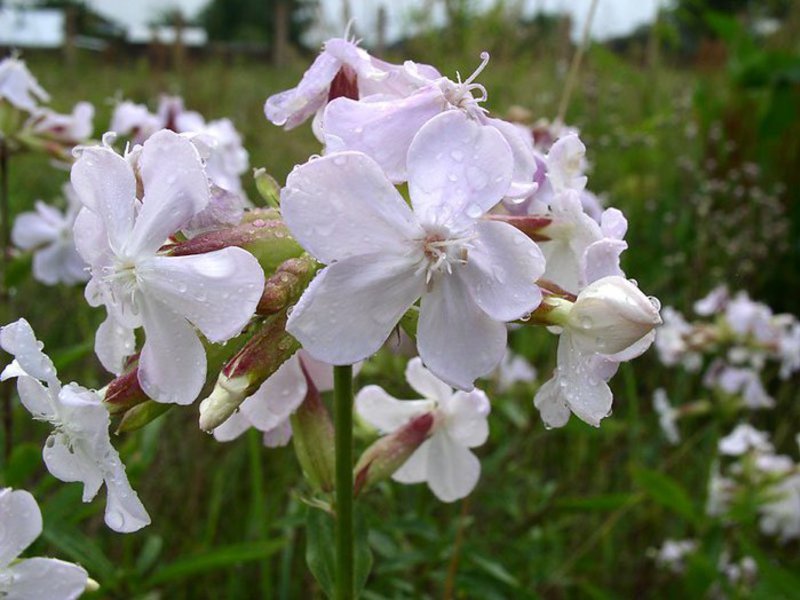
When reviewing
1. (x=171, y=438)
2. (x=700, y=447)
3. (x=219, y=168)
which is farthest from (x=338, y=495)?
(x=700, y=447)

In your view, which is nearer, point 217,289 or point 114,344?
point 217,289

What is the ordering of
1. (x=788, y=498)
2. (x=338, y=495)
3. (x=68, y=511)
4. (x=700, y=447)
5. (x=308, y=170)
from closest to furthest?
1. (x=308, y=170)
2. (x=338, y=495)
3. (x=68, y=511)
4. (x=788, y=498)
5. (x=700, y=447)

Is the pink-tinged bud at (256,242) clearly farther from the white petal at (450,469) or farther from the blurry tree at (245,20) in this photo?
the blurry tree at (245,20)

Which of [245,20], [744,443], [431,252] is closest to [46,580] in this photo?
[431,252]

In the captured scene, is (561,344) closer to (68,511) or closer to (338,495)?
(338,495)

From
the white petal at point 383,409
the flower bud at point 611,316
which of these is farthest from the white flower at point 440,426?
the flower bud at point 611,316

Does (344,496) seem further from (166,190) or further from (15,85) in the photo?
(15,85)

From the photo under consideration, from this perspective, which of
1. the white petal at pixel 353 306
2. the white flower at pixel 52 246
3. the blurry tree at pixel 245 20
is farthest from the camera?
the blurry tree at pixel 245 20
